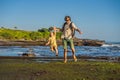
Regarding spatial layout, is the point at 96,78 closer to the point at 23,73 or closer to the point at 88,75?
the point at 88,75

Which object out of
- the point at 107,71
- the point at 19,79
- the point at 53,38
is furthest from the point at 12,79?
the point at 53,38

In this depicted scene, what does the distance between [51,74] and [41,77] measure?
69 cm

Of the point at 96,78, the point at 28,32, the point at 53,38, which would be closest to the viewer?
the point at 96,78

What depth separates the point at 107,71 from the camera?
11758mm

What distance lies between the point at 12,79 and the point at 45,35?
132m

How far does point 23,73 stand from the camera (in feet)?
37.6

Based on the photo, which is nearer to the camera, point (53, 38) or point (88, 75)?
point (88, 75)

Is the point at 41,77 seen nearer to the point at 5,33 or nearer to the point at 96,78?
the point at 96,78

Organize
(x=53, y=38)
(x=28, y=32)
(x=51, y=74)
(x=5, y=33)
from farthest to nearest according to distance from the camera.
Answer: (x=28, y=32), (x=5, y=33), (x=53, y=38), (x=51, y=74)

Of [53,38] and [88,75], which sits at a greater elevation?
[53,38]

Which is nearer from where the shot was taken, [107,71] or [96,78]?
[96,78]

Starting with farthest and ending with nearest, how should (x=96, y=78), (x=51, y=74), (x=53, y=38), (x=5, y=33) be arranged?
(x=5, y=33)
(x=53, y=38)
(x=51, y=74)
(x=96, y=78)

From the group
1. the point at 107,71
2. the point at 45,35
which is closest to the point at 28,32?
the point at 45,35

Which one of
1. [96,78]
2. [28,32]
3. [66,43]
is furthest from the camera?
[28,32]
